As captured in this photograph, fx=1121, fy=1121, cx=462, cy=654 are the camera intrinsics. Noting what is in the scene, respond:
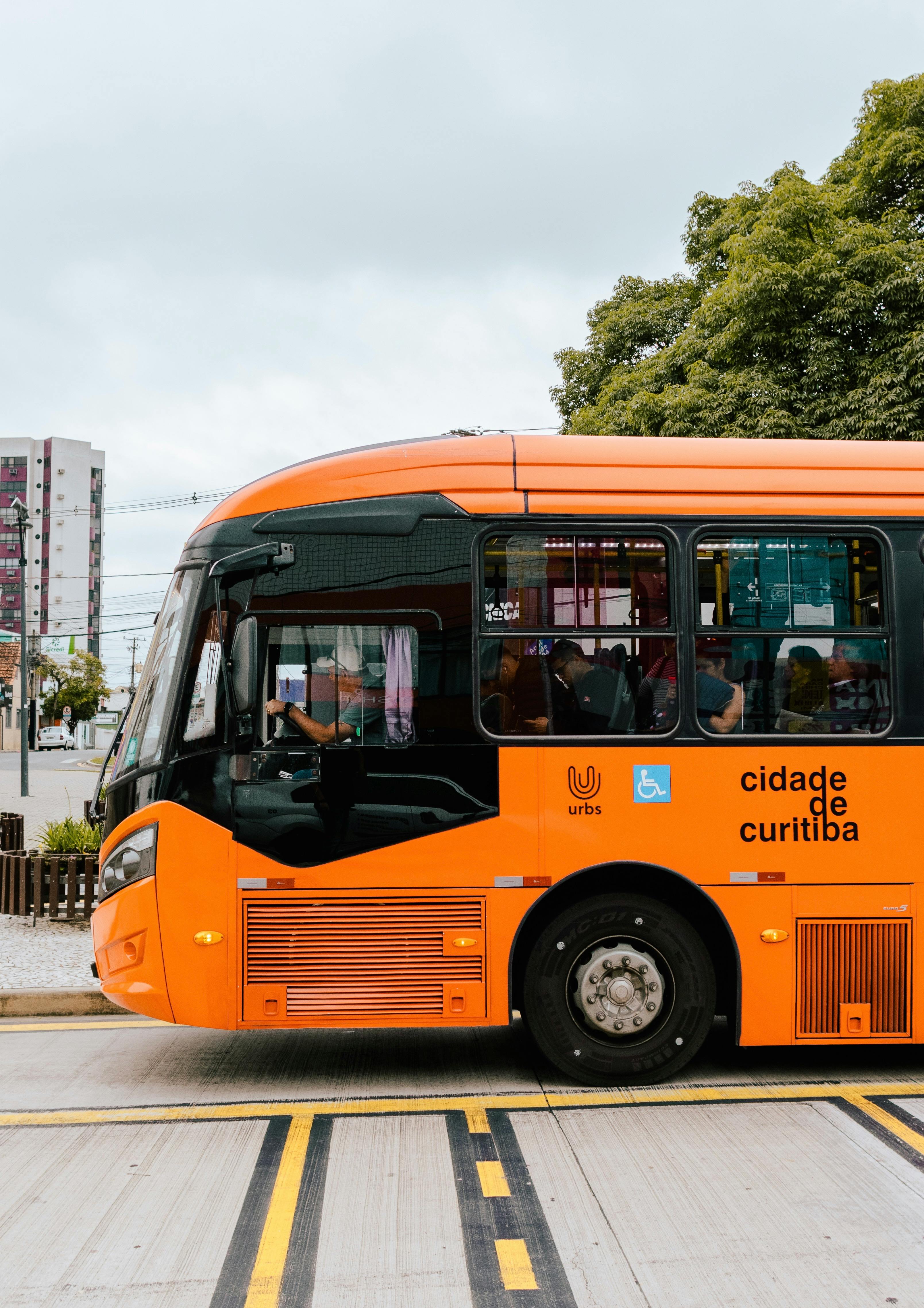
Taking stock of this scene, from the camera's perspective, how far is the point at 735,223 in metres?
20.8

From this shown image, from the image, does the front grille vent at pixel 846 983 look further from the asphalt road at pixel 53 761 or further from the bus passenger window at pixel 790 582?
the asphalt road at pixel 53 761

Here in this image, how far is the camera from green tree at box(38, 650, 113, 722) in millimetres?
91500

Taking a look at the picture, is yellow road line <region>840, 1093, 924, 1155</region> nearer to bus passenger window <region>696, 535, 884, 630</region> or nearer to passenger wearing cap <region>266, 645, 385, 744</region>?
bus passenger window <region>696, 535, 884, 630</region>

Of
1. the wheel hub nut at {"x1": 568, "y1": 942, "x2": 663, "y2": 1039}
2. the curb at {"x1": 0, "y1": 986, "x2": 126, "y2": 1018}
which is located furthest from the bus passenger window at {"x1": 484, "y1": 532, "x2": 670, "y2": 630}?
the curb at {"x1": 0, "y1": 986, "x2": 126, "y2": 1018}

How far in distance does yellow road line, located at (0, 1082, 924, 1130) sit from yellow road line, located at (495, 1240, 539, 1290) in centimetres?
137

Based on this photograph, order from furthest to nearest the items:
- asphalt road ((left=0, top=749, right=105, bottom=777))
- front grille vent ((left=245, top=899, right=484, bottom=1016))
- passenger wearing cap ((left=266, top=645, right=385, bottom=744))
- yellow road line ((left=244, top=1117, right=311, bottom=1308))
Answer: asphalt road ((left=0, top=749, right=105, bottom=777)), passenger wearing cap ((left=266, top=645, right=385, bottom=744)), front grille vent ((left=245, top=899, right=484, bottom=1016)), yellow road line ((left=244, top=1117, right=311, bottom=1308))

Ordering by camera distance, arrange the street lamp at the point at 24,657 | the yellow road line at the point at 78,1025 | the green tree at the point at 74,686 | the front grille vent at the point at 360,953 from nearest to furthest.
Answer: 1. the front grille vent at the point at 360,953
2. the yellow road line at the point at 78,1025
3. the street lamp at the point at 24,657
4. the green tree at the point at 74,686

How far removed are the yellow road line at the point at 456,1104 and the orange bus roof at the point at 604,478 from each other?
2929 mm

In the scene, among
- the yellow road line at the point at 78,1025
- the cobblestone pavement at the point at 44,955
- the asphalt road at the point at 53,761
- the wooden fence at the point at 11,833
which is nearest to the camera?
the yellow road line at the point at 78,1025

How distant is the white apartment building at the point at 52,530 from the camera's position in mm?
126562

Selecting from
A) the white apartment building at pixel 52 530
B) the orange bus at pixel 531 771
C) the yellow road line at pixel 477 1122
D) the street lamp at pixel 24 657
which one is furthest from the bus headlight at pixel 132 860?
the white apartment building at pixel 52 530

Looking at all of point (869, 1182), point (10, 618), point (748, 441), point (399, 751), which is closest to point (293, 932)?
point (399, 751)

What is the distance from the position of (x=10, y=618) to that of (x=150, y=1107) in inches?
5269

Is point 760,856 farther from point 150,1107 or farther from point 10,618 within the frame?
point 10,618
